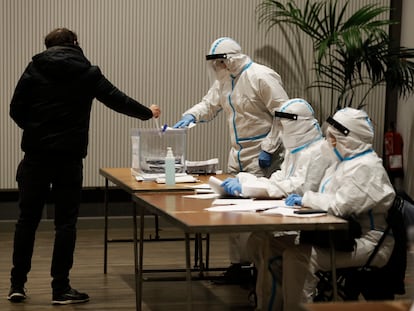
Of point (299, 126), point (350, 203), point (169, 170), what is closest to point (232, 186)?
point (299, 126)

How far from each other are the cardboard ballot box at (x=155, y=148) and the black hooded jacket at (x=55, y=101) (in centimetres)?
64

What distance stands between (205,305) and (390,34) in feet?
11.9

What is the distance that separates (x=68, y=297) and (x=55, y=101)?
42.7 inches

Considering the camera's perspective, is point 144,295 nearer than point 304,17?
Yes

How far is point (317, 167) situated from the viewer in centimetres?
418

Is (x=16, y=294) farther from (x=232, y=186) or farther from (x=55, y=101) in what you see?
(x=232, y=186)

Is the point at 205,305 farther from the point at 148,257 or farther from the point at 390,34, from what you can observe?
the point at 390,34

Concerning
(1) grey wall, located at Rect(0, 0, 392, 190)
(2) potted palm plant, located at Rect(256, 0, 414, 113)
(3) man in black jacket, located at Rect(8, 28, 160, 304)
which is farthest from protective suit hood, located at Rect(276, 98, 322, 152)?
(1) grey wall, located at Rect(0, 0, 392, 190)

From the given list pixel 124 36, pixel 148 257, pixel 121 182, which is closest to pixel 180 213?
pixel 121 182

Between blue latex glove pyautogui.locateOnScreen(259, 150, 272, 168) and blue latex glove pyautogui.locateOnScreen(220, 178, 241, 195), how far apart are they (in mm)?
797

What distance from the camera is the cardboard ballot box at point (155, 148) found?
5309 mm

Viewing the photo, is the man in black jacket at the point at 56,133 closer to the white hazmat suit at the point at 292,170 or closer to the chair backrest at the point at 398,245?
the white hazmat suit at the point at 292,170

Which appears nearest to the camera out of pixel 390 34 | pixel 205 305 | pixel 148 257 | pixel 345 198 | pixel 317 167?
pixel 345 198

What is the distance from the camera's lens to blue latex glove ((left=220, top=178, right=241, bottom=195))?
4.32 metres
